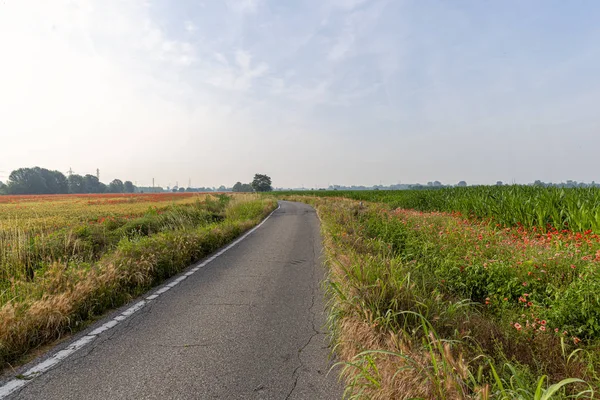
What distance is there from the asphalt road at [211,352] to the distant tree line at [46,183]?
103 m

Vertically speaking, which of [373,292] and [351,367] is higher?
[373,292]

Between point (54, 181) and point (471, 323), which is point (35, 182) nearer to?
point (54, 181)

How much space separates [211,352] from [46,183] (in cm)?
11252

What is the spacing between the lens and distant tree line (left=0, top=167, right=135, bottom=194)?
249ft

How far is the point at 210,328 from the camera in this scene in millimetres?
3752

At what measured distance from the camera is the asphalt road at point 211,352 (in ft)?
8.29

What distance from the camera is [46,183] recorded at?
3334 inches

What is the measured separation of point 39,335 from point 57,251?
4.86 m

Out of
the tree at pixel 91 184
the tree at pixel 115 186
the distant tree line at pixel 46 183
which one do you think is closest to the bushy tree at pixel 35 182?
the distant tree line at pixel 46 183

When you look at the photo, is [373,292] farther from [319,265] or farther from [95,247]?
[95,247]

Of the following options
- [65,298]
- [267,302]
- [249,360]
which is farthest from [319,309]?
[65,298]

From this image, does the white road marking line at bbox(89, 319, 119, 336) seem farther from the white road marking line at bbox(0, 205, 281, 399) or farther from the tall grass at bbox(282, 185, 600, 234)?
the tall grass at bbox(282, 185, 600, 234)

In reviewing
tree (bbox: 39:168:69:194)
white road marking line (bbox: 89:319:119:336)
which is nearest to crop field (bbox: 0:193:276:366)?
white road marking line (bbox: 89:319:119:336)

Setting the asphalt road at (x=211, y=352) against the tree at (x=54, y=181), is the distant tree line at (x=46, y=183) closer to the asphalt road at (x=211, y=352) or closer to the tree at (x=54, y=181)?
the tree at (x=54, y=181)
